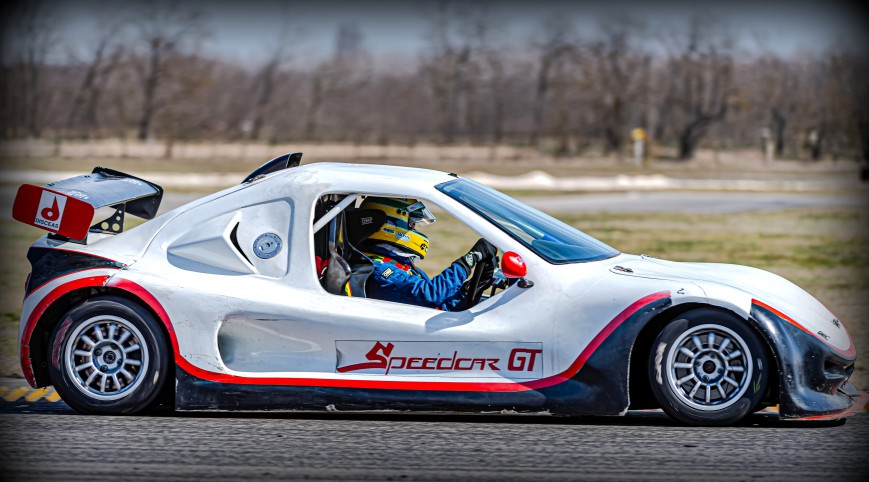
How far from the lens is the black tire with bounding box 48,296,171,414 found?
613 centimetres

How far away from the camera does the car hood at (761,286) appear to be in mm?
5961

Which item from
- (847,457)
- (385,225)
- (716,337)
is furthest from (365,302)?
(847,457)

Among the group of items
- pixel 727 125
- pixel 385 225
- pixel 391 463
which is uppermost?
pixel 727 125

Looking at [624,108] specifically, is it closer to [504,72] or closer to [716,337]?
[504,72]

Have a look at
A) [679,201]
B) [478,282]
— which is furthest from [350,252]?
[679,201]

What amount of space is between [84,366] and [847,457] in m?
3.81

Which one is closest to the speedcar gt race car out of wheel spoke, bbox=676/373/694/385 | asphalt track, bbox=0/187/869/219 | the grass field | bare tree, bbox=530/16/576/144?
wheel spoke, bbox=676/373/694/385

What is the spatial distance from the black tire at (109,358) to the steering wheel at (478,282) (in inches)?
63.5

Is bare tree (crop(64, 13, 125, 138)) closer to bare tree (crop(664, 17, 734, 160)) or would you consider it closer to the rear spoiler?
bare tree (crop(664, 17, 734, 160))

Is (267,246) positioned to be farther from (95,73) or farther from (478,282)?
(95,73)

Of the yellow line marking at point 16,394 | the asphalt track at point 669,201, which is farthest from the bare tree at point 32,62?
the yellow line marking at point 16,394

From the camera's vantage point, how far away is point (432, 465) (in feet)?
16.8

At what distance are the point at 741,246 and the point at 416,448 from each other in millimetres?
14318

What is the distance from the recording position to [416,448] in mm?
5473
